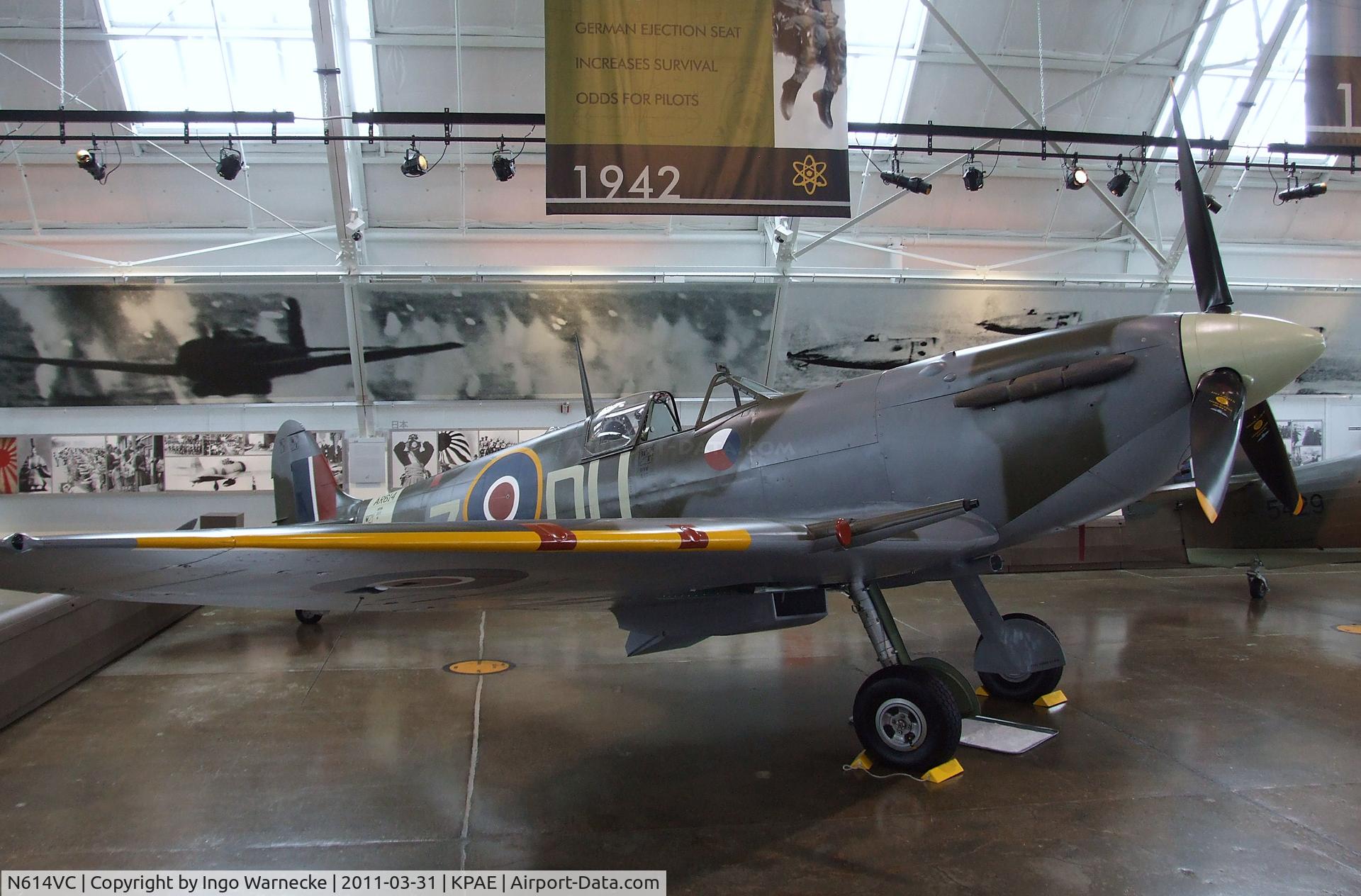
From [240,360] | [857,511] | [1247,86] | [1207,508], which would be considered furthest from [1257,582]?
[240,360]

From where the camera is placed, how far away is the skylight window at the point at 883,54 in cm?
1127

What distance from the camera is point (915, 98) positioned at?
A: 1182 centimetres

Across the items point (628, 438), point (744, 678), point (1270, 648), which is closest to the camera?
point (628, 438)

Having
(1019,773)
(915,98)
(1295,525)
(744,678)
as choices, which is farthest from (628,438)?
(915,98)

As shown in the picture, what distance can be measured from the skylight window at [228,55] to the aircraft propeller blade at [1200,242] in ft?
31.9

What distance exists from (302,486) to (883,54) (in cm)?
986

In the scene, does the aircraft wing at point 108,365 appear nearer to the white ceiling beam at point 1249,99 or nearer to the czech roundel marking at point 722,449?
the czech roundel marking at point 722,449

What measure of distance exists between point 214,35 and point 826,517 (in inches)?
445

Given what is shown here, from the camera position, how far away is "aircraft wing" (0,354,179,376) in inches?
450

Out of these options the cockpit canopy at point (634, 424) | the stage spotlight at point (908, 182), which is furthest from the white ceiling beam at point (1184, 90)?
the cockpit canopy at point (634, 424)

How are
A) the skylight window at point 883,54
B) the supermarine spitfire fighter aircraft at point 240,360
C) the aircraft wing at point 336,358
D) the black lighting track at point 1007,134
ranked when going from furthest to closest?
the aircraft wing at point 336,358
the supermarine spitfire fighter aircraft at point 240,360
the skylight window at point 883,54
the black lighting track at point 1007,134

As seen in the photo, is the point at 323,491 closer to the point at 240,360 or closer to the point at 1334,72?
the point at 240,360

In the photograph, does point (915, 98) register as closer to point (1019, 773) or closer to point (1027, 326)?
point (1027, 326)

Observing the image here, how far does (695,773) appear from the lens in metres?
3.78
